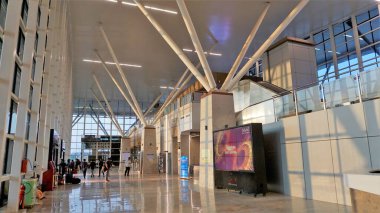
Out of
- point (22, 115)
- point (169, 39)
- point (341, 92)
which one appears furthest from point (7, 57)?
point (169, 39)

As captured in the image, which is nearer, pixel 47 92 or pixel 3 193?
pixel 3 193

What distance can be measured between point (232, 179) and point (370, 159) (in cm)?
625

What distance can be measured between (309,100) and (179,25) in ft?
44.2

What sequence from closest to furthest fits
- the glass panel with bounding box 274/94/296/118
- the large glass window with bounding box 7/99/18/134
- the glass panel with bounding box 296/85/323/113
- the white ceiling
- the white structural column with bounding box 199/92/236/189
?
the large glass window with bounding box 7/99/18/134
the glass panel with bounding box 296/85/323/113
the glass panel with bounding box 274/94/296/118
the white structural column with bounding box 199/92/236/189
the white ceiling

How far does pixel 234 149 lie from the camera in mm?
13938

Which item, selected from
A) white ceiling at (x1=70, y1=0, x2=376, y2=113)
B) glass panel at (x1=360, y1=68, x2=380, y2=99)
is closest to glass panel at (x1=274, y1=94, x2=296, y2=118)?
glass panel at (x1=360, y1=68, x2=380, y2=99)

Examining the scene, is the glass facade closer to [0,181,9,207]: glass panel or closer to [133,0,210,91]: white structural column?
[133,0,210,91]: white structural column

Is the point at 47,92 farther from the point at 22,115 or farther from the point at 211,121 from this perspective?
the point at 211,121

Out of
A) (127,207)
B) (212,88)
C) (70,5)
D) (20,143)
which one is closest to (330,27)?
(212,88)

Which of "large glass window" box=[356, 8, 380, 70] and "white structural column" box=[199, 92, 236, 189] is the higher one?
"large glass window" box=[356, 8, 380, 70]

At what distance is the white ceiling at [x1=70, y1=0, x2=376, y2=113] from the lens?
65.1ft

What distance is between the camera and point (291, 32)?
2452 centimetres

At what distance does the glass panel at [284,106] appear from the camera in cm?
1274

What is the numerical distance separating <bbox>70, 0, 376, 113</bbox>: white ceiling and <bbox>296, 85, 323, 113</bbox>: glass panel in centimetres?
936
